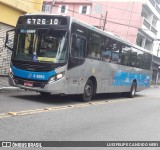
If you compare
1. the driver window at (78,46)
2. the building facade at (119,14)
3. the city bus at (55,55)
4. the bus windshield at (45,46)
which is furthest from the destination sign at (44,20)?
the building facade at (119,14)

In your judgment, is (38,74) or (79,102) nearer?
(38,74)

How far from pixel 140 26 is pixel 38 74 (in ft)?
110

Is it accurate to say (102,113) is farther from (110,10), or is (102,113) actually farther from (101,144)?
(110,10)

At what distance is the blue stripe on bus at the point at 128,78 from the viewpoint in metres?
18.1

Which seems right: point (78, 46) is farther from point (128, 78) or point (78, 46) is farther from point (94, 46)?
point (128, 78)

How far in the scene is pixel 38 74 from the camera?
1276 centimetres

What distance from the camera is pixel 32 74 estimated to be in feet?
42.2

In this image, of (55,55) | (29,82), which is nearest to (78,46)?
(55,55)

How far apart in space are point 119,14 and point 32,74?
1405 inches

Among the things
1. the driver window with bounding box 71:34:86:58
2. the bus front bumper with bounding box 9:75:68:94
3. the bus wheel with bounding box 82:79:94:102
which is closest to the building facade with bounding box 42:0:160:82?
the bus wheel with bounding box 82:79:94:102

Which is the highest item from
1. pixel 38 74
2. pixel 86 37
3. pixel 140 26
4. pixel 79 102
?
pixel 140 26

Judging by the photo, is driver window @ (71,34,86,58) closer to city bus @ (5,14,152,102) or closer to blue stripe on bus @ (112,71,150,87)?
city bus @ (5,14,152,102)

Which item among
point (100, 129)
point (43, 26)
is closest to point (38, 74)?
point (43, 26)

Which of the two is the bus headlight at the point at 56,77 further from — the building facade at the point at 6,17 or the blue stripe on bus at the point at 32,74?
the building facade at the point at 6,17
